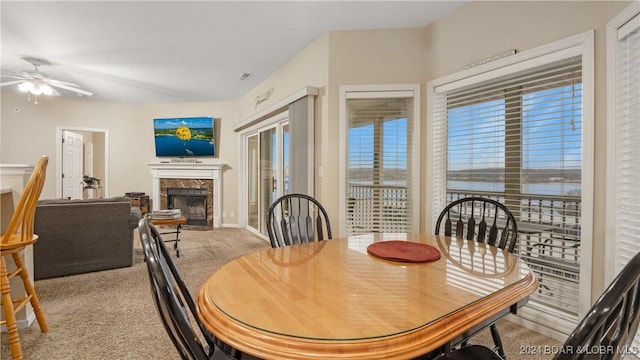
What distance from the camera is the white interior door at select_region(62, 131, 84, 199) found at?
586 cm

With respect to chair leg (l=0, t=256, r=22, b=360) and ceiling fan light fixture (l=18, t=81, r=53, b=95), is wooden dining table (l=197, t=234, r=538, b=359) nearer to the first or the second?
chair leg (l=0, t=256, r=22, b=360)

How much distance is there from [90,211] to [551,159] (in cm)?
431

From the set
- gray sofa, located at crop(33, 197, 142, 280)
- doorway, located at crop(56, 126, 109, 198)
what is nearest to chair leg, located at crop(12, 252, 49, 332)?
gray sofa, located at crop(33, 197, 142, 280)

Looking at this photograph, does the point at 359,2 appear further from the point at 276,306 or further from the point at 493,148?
the point at 276,306

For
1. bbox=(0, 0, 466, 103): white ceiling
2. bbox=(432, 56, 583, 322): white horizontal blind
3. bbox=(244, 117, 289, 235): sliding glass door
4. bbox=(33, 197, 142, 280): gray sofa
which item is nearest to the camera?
bbox=(432, 56, 583, 322): white horizontal blind

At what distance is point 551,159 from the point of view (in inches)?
84.5

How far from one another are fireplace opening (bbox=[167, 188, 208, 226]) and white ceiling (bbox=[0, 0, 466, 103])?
2.39 m

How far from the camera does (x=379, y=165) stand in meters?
3.14

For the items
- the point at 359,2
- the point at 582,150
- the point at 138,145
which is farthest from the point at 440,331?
the point at 138,145

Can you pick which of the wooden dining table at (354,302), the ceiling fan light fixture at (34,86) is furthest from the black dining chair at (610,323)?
the ceiling fan light fixture at (34,86)

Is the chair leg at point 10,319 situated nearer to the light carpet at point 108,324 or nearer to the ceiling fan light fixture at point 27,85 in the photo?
the light carpet at point 108,324

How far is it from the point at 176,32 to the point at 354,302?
11.1 ft

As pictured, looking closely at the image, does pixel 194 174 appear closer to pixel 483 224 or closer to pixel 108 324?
pixel 108 324

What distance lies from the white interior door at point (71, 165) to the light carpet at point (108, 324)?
3734mm
